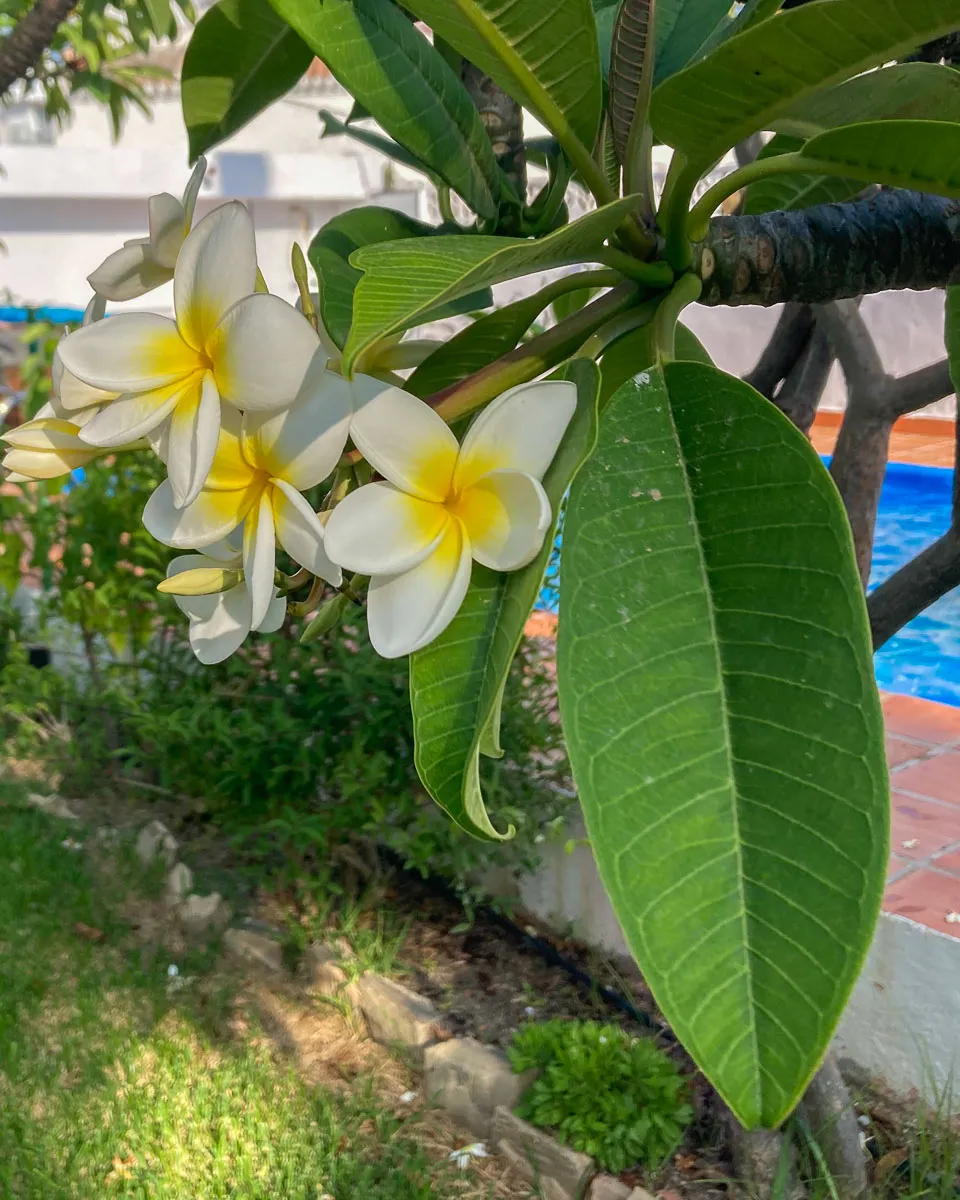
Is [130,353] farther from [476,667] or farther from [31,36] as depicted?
[31,36]

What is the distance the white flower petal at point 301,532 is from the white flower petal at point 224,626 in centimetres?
5

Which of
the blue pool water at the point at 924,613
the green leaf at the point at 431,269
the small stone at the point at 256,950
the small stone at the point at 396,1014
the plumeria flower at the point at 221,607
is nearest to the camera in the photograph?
the green leaf at the point at 431,269

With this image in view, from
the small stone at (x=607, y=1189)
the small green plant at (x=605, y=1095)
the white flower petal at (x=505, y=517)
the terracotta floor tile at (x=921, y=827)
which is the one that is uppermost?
the white flower petal at (x=505, y=517)

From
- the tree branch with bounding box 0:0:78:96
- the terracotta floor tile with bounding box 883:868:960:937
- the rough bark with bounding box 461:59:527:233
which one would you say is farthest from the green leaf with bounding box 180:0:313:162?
the terracotta floor tile with bounding box 883:868:960:937

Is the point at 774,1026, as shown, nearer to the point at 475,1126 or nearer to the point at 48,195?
the point at 475,1126

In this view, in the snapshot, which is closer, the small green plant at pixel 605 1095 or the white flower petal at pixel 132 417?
the white flower petal at pixel 132 417

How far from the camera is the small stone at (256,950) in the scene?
2174 mm

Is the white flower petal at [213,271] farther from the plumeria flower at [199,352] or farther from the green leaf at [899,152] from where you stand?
the green leaf at [899,152]

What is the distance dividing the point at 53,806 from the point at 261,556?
2693 millimetres

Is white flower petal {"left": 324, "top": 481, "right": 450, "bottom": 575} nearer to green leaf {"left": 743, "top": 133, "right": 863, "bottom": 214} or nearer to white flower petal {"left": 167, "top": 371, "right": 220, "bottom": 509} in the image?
white flower petal {"left": 167, "top": 371, "right": 220, "bottom": 509}

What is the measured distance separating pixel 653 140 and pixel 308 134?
38.5 ft

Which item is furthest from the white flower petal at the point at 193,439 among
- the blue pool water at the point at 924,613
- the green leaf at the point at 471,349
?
the blue pool water at the point at 924,613

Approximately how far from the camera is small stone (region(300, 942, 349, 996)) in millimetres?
2062

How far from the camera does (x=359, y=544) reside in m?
0.33
